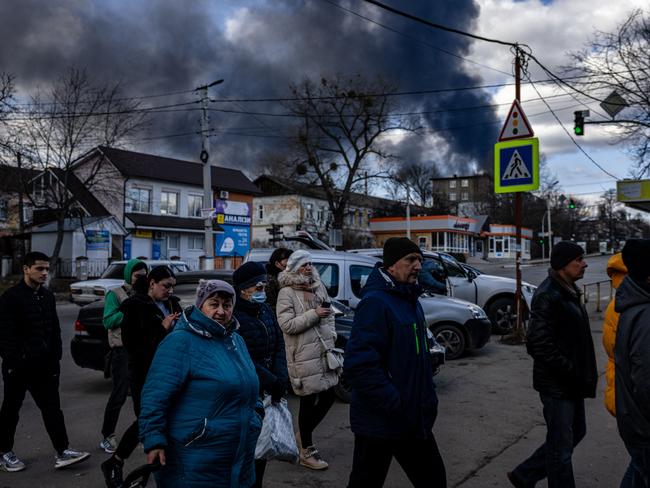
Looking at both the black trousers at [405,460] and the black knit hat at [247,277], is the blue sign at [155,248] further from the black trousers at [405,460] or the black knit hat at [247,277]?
the black trousers at [405,460]

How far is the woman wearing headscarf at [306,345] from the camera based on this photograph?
16.4ft

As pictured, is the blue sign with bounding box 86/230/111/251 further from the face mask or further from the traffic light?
the face mask

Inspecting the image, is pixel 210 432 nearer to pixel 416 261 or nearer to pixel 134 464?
pixel 416 261

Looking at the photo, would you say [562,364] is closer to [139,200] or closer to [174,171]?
[139,200]

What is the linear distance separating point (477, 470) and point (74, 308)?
19.7 meters

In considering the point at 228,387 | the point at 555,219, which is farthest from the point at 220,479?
the point at 555,219

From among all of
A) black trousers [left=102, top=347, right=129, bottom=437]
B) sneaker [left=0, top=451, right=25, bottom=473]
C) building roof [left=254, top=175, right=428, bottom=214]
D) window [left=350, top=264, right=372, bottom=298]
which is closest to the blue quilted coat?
black trousers [left=102, top=347, right=129, bottom=437]

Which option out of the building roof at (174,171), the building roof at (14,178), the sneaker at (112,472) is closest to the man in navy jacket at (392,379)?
the sneaker at (112,472)

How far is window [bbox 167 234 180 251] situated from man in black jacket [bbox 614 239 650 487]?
40965 millimetres

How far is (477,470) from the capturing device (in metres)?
5.08

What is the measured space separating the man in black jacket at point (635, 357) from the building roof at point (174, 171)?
35324 millimetres

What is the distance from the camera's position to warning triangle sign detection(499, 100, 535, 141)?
11.1m

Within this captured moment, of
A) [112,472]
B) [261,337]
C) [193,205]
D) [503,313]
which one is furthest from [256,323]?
[193,205]

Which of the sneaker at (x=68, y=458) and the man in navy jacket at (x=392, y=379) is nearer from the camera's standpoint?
the man in navy jacket at (x=392, y=379)
